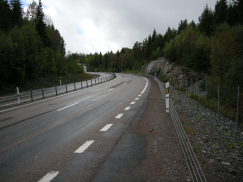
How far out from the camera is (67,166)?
13.0 feet

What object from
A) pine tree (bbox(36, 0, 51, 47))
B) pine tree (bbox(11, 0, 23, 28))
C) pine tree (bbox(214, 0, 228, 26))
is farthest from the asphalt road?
pine tree (bbox(214, 0, 228, 26))

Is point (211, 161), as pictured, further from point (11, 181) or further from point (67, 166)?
point (11, 181)

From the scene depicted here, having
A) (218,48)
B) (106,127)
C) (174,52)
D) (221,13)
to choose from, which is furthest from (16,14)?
(106,127)

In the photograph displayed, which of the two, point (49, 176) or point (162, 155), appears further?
point (162, 155)

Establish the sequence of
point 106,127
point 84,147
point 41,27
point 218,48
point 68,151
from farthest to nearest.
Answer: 1. point 41,27
2. point 218,48
3. point 106,127
4. point 84,147
5. point 68,151

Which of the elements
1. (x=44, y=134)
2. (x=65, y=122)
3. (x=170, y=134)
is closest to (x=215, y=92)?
(x=170, y=134)

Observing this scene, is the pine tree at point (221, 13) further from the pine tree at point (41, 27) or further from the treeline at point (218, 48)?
the pine tree at point (41, 27)

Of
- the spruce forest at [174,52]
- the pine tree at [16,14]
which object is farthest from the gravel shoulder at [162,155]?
the pine tree at [16,14]

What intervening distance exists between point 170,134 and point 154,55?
3230 inches

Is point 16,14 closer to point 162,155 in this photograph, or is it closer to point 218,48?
point 218,48

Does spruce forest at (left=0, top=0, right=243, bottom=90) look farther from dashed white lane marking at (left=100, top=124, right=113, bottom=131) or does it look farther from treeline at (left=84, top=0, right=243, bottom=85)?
dashed white lane marking at (left=100, top=124, right=113, bottom=131)

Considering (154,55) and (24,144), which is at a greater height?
(154,55)

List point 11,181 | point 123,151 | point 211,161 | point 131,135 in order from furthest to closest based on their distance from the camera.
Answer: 1. point 131,135
2. point 123,151
3. point 211,161
4. point 11,181

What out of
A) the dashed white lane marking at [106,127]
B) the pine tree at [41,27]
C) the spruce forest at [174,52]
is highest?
the pine tree at [41,27]
